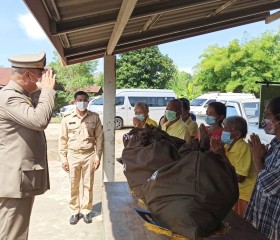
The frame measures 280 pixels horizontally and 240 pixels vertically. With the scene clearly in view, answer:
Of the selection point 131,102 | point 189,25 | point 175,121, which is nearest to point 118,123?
point 131,102

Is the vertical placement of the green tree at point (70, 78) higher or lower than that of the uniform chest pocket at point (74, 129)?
higher

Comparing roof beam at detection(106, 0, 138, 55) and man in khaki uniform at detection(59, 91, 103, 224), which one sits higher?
roof beam at detection(106, 0, 138, 55)

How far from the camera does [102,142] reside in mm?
5133

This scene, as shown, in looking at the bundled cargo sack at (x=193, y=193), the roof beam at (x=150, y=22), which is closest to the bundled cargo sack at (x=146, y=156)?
the bundled cargo sack at (x=193, y=193)

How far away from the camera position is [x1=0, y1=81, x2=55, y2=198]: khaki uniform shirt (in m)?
2.41

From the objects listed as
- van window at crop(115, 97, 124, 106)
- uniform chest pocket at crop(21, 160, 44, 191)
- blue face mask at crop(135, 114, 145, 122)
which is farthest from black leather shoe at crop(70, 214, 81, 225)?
van window at crop(115, 97, 124, 106)

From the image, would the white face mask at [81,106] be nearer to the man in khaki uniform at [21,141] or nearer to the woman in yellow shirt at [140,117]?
the woman in yellow shirt at [140,117]

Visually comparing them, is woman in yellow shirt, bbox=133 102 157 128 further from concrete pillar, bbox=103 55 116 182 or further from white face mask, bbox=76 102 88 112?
white face mask, bbox=76 102 88 112

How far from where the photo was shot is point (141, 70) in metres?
29.6

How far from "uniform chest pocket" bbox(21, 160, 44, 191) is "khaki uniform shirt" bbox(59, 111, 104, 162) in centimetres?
235

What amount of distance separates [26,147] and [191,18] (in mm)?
2551

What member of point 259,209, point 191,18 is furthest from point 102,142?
point 259,209

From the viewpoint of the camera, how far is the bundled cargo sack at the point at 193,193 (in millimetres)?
1440

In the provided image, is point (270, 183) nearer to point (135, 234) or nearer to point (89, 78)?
point (135, 234)
